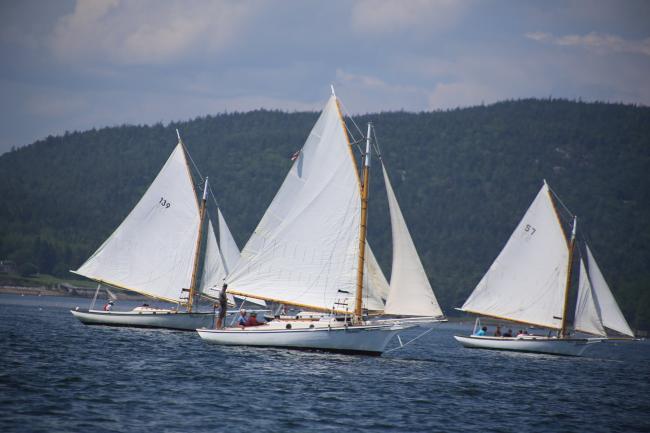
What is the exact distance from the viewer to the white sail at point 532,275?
76.8 meters

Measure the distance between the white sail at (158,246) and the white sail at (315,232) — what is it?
54.5ft

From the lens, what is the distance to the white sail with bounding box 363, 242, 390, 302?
2122 inches

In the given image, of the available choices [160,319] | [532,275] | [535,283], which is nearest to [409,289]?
[160,319]

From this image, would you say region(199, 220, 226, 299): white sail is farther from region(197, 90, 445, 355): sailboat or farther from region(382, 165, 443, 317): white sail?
region(382, 165, 443, 317): white sail

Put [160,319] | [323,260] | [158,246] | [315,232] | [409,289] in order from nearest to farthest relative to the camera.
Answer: [409,289]
[323,260]
[315,232]
[160,319]
[158,246]

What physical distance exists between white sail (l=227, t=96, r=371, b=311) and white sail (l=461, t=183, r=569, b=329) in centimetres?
2467

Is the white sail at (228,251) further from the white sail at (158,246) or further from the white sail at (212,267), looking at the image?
the white sail at (158,246)

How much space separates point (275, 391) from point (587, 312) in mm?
40693

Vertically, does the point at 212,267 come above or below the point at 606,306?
above

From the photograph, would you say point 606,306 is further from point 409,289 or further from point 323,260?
point 323,260

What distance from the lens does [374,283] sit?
177 feet

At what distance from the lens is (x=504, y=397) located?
147 feet

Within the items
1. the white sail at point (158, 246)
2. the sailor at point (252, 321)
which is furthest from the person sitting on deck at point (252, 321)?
the white sail at point (158, 246)

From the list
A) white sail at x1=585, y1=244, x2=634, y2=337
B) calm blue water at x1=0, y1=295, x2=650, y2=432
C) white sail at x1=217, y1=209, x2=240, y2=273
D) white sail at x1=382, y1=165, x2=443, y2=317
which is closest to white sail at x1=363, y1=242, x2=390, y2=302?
white sail at x1=382, y1=165, x2=443, y2=317
